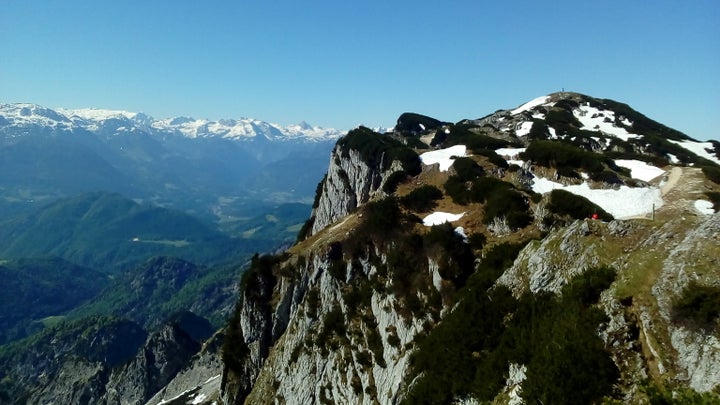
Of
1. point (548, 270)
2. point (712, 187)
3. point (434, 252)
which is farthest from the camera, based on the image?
point (712, 187)

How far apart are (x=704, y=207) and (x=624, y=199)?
833 cm

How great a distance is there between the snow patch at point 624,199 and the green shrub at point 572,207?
5348 millimetres

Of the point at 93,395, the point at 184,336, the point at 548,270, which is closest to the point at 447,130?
the point at 548,270

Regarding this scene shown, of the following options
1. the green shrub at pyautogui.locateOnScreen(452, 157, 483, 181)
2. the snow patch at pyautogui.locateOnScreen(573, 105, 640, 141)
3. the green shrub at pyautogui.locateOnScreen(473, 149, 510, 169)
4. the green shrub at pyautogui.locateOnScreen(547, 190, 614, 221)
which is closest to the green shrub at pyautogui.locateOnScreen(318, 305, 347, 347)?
the green shrub at pyautogui.locateOnScreen(547, 190, 614, 221)

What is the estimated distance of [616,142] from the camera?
4058 inches

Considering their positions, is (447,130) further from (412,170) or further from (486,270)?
(486,270)

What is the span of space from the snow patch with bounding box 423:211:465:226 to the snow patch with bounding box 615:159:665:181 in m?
31.5

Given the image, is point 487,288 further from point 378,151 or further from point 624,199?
point 378,151

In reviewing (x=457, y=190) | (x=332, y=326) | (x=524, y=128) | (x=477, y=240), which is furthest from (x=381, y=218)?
(x=524, y=128)

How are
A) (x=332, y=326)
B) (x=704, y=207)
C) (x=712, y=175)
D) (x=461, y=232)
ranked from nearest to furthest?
(x=704, y=207) → (x=461, y=232) → (x=332, y=326) → (x=712, y=175)

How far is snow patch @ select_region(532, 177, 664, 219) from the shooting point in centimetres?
5121

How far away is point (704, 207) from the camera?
47.6 metres

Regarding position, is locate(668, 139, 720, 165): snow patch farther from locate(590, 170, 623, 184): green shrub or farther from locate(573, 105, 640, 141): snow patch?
locate(590, 170, 623, 184): green shrub

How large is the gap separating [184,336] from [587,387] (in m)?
175
